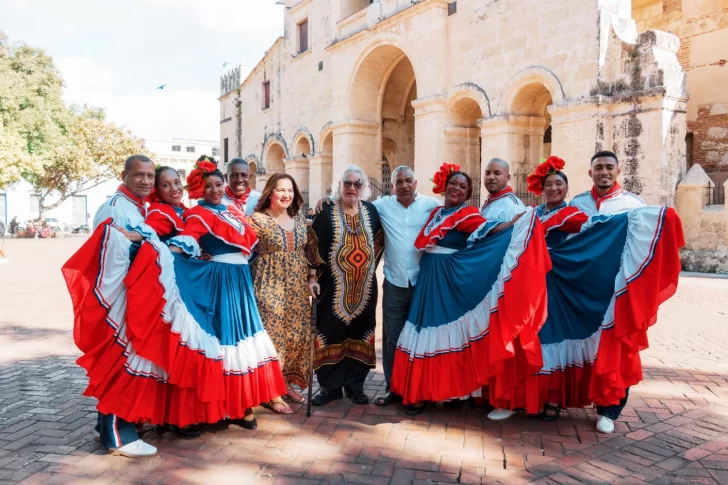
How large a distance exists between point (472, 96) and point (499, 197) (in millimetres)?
11665

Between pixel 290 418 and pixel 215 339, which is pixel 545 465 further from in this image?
pixel 215 339

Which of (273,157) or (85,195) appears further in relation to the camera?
(85,195)

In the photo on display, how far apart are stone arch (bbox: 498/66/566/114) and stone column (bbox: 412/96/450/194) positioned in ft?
7.62

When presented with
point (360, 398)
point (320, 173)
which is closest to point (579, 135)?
point (360, 398)

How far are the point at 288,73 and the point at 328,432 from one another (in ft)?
75.7

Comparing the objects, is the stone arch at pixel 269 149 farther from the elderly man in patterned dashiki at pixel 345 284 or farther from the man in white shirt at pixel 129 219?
the man in white shirt at pixel 129 219

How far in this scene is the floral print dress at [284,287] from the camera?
4.45m

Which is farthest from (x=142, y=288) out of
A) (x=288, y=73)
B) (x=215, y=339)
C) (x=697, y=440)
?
(x=288, y=73)

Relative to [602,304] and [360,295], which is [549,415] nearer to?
[602,304]

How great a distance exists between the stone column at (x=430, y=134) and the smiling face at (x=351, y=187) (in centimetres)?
1187

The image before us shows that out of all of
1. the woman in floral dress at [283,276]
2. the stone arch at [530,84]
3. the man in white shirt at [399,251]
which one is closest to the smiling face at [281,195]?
the woman in floral dress at [283,276]

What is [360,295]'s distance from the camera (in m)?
4.80

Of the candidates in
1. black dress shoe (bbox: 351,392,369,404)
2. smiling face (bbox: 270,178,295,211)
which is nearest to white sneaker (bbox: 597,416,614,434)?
black dress shoe (bbox: 351,392,369,404)

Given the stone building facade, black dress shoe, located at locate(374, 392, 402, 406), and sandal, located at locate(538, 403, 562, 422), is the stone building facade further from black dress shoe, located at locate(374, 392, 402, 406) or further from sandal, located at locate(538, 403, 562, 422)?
black dress shoe, located at locate(374, 392, 402, 406)
